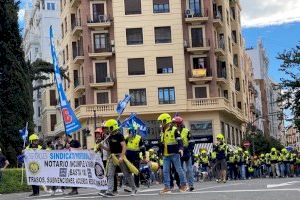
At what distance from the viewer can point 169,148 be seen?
1639cm

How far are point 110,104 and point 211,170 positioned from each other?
21.1 metres

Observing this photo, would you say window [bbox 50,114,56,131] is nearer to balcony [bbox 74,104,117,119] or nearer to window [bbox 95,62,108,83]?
window [bbox 95,62,108,83]

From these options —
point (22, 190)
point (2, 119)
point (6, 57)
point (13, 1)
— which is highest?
point (13, 1)

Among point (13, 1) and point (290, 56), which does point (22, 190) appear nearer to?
point (13, 1)

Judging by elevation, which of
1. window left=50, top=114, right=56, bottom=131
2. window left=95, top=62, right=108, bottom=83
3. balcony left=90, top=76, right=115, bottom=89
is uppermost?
window left=95, top=62, right=108, bottom=83

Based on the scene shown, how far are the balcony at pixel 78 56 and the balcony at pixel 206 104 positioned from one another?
34.6 feet

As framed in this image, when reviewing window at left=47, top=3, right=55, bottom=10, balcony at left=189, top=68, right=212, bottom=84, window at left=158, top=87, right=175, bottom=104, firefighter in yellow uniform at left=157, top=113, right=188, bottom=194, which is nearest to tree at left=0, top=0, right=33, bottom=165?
firefighter in yellow uniform at left=157, top=113, right=188, bottom=194

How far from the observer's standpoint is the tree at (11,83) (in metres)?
34.2

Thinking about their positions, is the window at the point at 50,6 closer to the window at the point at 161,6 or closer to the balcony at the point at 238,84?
the balcony at the point at 238,84

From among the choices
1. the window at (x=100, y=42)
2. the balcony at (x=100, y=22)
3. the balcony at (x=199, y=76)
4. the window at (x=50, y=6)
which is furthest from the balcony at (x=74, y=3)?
the window at (x=50, y=6)

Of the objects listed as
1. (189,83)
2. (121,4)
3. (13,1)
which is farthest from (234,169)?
(121,4)

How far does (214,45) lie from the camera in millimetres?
57562

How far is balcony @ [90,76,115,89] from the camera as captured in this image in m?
55.8

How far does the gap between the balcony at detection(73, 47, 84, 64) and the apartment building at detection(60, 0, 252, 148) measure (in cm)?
7
